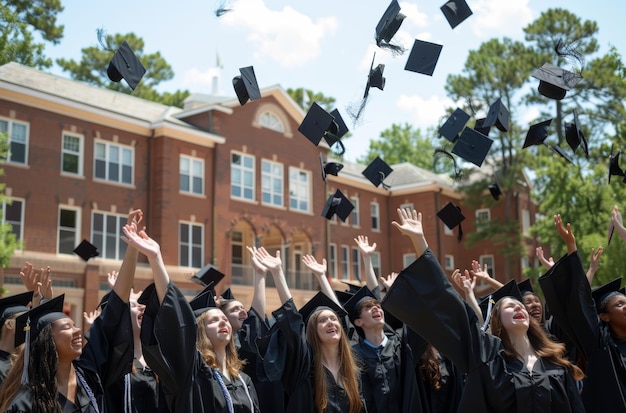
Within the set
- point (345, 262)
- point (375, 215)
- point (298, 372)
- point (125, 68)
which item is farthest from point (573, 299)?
point (375, 215)

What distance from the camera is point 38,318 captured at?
184 inches

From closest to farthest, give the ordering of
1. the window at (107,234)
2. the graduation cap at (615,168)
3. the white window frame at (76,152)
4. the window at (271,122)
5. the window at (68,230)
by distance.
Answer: the graduation cap at (615,168), the window at (68,230), the white window frame at (76,152), the window at (107,234), the window at (271,122)

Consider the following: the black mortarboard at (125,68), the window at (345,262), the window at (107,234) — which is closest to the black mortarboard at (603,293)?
the black mortarboard at (125,68)

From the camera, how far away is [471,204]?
33.4m

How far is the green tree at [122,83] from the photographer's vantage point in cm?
3666

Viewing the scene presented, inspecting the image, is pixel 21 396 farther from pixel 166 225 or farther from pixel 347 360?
pixel 166 225

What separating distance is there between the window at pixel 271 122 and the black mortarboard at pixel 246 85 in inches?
791

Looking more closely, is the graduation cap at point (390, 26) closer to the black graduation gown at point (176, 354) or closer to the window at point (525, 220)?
the black graduation gown at point (176, 354)

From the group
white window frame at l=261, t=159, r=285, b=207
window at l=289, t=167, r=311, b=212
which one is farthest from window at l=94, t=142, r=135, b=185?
window at l=289, t=167, r=311, b=212

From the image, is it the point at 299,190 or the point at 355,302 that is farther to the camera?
the point at 299,190

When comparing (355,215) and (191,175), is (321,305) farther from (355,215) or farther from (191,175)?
(355,215)

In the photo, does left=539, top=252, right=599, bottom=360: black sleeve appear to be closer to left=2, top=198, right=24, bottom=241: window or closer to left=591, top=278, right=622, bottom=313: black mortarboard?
left=591, top=278, right=622, bottom=313: black mortarboard

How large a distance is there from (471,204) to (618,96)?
7814 mm

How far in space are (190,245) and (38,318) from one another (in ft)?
65.3
